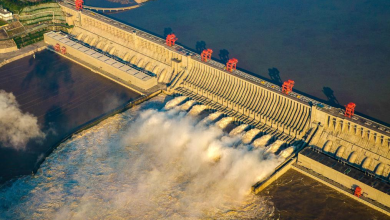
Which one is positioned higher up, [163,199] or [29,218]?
[163,199]

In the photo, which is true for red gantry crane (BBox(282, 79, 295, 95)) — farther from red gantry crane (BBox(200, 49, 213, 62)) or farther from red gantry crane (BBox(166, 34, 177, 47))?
red gantry crane (BBox(166, 34, 177, 47))

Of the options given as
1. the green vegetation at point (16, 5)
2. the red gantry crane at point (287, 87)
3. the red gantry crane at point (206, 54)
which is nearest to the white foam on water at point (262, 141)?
the red gantry crane at point (287, 87)

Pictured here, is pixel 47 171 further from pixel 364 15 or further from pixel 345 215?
pixel 364 15

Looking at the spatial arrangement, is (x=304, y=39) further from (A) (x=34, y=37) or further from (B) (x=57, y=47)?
(A) (x=34, y=37)

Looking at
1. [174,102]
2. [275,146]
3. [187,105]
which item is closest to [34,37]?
[174,102]

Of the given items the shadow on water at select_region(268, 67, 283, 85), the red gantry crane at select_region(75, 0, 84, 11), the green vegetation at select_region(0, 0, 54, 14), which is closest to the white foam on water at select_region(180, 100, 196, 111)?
the shadow on water at select_region(268, 67, 283, 85)

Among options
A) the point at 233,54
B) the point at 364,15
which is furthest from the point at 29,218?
the point at 364,15
